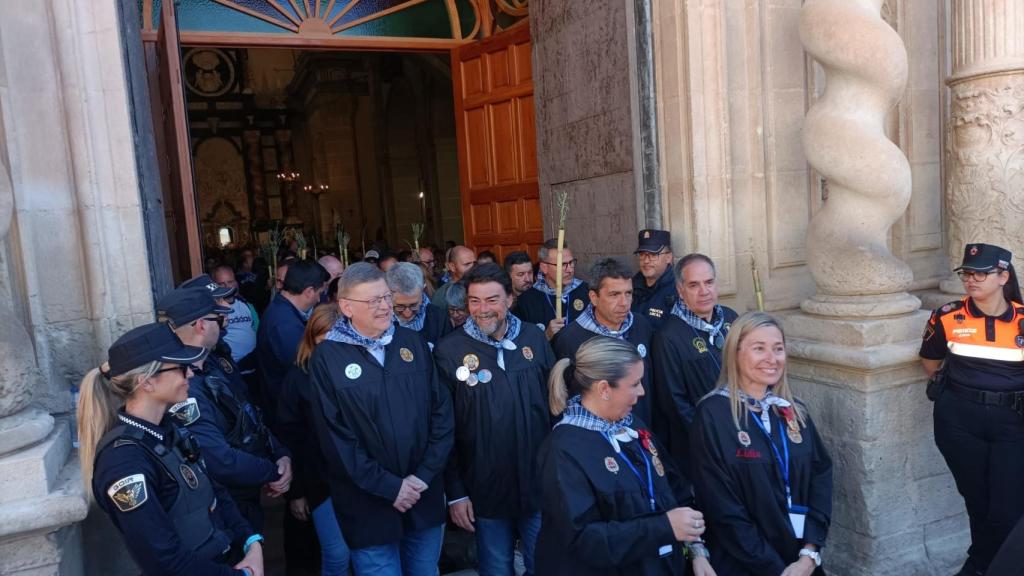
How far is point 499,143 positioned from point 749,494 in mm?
5300

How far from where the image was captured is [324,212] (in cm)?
2303

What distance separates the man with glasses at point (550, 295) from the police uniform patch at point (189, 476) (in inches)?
115

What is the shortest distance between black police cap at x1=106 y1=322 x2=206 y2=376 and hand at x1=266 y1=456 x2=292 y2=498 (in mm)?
1191

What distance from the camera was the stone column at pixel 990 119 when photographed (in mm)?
4445

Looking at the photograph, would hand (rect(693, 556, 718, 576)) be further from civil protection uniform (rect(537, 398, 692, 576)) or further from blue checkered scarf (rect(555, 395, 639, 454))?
blue checkered scarf (rect(555, 395, 639, 454))

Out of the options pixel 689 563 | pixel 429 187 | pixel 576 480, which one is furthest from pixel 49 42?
pixel 429 187

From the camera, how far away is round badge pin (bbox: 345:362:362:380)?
3191 mm

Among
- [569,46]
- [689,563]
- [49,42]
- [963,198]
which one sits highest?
[569,46]

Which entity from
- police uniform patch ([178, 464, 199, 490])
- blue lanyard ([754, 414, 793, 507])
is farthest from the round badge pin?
blue lanyard ([754, 414, 793, 507])

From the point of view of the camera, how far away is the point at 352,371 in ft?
10.5

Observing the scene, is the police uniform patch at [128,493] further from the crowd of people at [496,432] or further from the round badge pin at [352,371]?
the round badge pin at [352,371]

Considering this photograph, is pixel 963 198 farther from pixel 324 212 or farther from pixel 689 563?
pixel 324 212

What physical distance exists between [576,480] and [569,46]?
4.65 meters

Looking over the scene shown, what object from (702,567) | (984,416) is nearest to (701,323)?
(984,416)
